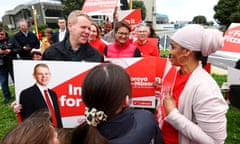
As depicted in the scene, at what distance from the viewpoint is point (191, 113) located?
1499mm

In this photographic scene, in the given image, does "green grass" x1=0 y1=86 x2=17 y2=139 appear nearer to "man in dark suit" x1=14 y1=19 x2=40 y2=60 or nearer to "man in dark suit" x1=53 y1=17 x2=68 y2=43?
"man in dark suit" x1=14 y1=19 x2=40 y2=60

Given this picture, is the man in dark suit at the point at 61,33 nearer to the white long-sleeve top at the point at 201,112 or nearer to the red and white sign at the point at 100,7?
the red and white sign at the point at 100,7

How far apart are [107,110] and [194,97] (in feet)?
2.04

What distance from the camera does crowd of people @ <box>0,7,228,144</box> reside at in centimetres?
109

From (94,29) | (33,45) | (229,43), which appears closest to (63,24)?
(33,45)

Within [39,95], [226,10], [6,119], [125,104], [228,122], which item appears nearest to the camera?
[125,104]

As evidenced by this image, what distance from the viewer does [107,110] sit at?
1.12 m

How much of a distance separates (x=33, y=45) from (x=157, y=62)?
4.82 metres

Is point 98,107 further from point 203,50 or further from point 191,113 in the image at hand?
point 203,50

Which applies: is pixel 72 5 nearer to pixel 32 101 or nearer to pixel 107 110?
pixel 32 101

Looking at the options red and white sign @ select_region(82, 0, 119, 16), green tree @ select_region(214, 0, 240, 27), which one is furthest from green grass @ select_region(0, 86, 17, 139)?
green tree @ select_region(214, 0, 240, 27)

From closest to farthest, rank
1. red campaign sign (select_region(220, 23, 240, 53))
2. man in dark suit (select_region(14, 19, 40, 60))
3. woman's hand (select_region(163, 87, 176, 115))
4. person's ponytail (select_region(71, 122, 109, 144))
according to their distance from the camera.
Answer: person's ponytail (select_region(71, 122, 109, 144)) → woman's hand (select_region(163, 87, 176, 115)) → red campaign sign (select_region(220, 23, 240, 53)) → man in dark suit (select_region(14, 19, 40, 60))

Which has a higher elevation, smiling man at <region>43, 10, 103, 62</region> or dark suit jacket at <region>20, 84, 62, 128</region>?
smiling man at <region>43, 10, 103, 62</region>

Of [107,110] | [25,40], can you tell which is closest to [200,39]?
[107,110]
